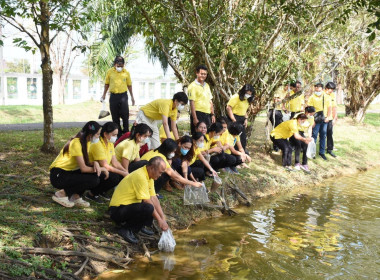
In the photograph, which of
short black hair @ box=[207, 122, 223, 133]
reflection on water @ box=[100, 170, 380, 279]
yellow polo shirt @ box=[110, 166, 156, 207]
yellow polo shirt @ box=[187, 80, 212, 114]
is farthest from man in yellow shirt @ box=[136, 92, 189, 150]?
yellow polo shirt @ box=[110, 166, 156, 207]

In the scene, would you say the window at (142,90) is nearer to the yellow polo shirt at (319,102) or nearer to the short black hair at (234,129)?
the yellow polo shirt at (319,102)

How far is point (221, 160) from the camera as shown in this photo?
8.54 m

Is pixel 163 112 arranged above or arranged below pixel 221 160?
above

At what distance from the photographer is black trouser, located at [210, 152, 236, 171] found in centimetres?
847

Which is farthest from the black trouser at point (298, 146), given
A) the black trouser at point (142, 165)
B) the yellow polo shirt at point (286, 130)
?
the black trouser at point (142, 165)

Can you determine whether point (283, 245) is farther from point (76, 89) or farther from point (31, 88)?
point (76, 89)

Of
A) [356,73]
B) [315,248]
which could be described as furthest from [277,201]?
[356,73]

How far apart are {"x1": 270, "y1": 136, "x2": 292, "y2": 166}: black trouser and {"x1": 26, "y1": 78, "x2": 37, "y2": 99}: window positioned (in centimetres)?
2224

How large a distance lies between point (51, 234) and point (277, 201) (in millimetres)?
5109

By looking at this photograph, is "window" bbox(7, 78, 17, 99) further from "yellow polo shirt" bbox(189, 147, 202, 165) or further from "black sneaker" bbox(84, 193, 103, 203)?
"black sneaker" bbox(84, 193, 103, 203)

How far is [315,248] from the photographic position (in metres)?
6.20

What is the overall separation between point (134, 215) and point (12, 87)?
25343 mm

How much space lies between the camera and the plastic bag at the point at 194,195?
7.13 m

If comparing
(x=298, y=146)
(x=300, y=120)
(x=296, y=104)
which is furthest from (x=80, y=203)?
(x=296, y=104)
